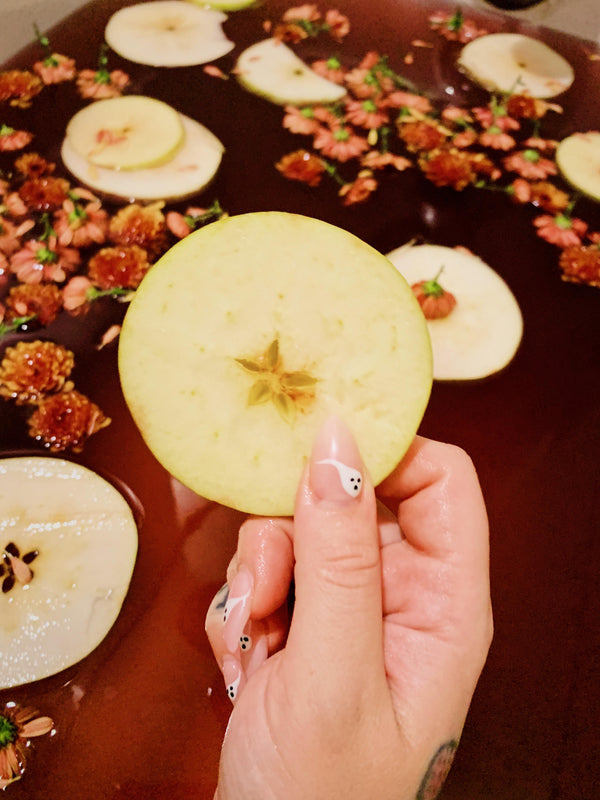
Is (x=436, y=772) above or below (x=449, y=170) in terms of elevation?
below

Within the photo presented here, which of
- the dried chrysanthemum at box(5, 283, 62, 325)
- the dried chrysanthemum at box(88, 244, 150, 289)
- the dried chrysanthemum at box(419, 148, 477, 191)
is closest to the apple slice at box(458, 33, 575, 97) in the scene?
the dried chrysanthemum at box(419, 148, 477, 191)

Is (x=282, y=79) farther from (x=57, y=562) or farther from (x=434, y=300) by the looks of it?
(x=57, y=562)

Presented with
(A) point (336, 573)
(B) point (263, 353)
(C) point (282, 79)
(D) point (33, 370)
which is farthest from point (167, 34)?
(A) point (336, 573)

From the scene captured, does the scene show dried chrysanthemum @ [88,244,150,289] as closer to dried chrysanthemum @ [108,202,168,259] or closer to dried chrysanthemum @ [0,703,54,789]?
dried chrysanthemum @ [108,202,168,259]

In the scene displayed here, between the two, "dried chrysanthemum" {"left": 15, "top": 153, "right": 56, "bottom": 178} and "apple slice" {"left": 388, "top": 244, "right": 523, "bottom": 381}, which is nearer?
"apple slice" {"left": 388, "top": 244, "right": 523, "bottom": 381}

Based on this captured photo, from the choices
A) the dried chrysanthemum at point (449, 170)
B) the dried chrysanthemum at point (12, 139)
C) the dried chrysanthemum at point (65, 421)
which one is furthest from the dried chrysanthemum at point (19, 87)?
the dried chrysanthemum at point (449, 170)

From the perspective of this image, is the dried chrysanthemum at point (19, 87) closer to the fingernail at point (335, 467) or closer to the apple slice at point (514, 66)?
the apple slice at point (514, 66)

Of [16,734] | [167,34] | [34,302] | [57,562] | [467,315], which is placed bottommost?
[16,734]
